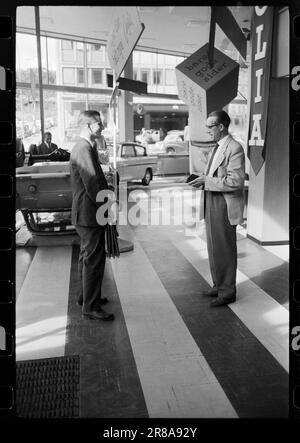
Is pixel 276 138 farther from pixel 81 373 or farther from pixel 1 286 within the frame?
pixel 1 286

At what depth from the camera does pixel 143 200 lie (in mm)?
11352

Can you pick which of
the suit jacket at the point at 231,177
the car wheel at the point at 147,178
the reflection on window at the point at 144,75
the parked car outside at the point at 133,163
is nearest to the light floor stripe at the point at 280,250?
the suit jacket at the point at 231,177

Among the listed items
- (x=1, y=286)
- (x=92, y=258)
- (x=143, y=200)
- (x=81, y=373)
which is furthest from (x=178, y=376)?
(x=143, y=200)

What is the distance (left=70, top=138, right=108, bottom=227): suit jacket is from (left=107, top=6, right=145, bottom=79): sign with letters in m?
1.25

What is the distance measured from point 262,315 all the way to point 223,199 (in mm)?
1177

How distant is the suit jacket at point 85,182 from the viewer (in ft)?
12.8

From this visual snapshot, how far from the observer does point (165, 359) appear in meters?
3.44

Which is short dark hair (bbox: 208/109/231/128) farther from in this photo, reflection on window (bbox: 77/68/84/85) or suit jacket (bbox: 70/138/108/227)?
reflection on window (bbox: 77/68/84/85)

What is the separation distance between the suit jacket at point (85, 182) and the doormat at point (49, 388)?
1208mm

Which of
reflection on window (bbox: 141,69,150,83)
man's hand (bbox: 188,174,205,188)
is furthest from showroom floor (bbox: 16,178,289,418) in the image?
reflection on window (bbox: 141,69,150,83)

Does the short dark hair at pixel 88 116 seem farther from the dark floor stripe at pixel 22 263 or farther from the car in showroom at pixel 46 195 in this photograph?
the car in showroom at pixel 46 195

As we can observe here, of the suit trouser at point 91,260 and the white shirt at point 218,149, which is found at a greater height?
the white shirt at point 218,149
